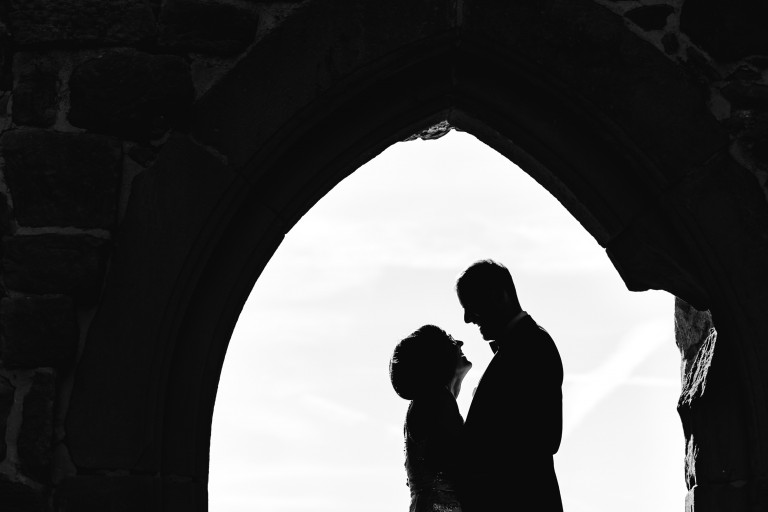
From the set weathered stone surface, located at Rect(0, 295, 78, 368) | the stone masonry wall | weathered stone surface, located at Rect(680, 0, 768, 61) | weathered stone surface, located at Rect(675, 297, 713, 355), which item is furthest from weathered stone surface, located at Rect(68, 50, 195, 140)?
weathered stone surface, located at Rect(675, 297, 713, 355)

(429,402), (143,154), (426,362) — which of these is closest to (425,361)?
(426,362)

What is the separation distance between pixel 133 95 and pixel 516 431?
1.51m

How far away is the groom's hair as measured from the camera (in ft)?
12.6

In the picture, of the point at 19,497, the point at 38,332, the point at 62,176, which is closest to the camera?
the point at 19,497

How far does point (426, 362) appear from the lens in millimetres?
4340

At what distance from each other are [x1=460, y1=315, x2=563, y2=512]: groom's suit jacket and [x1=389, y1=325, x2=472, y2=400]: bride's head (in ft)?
1.71

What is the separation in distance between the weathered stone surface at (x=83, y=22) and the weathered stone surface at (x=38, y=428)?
998 mm

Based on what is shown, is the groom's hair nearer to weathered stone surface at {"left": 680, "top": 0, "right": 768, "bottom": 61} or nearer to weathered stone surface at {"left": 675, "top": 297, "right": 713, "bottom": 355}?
weathered stone surface at {"left": 675, "top": 297, "right": 713, "bottom": 355}

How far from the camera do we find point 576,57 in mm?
3750

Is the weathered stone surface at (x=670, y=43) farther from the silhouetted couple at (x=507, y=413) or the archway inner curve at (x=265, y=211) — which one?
the silhouetted couple at (x=507, y=413)

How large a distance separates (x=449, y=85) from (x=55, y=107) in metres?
1.19

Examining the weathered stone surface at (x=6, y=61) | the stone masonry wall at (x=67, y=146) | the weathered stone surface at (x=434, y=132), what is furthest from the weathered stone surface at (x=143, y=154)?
the weathered stone surface at (x=434, y=132)

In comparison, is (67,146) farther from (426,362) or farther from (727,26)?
(727,26)

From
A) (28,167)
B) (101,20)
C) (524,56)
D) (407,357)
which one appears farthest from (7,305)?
(524,56)
